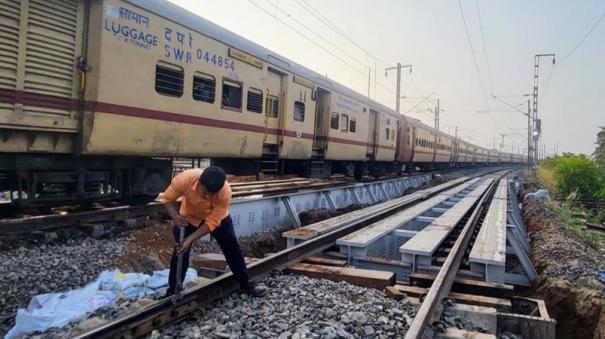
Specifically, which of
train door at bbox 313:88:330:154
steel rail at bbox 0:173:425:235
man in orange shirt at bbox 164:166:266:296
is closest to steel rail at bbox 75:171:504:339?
man in orange shirt at bbox 164:166:266:296

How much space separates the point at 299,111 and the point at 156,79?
5.41 meters

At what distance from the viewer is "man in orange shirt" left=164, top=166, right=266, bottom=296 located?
396cm

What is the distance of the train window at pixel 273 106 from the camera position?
10945 mm

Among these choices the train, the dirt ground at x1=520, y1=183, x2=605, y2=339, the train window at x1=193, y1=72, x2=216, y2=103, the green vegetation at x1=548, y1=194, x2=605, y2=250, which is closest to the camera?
the dirt ground at x1=520, y1=183, x2=605, y2=339

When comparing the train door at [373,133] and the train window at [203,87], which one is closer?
the train window at [203,87]

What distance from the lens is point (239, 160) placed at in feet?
35.3

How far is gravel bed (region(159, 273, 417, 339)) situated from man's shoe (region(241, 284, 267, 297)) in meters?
0.06

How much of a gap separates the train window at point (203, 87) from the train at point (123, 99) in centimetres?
2

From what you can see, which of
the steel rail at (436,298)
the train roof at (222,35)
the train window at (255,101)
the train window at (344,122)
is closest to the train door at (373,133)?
the train window at (344,122)

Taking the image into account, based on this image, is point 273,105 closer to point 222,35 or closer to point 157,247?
point 222,35

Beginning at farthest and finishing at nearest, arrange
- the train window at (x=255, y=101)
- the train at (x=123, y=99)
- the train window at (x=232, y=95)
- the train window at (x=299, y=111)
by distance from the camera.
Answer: the train window at (x=299, y=111)
the train window at (x=255, y=101)
the train window at (x=232, y=95)
the train at (x=123, y=99)

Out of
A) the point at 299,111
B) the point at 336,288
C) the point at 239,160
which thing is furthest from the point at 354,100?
the point at 336,288

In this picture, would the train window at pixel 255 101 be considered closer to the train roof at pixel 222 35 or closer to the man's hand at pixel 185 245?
the train roof at pixel 222 35

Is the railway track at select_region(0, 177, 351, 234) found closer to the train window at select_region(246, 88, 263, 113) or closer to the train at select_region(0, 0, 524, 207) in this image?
the train at select_region(0, 0, 524, 207)
